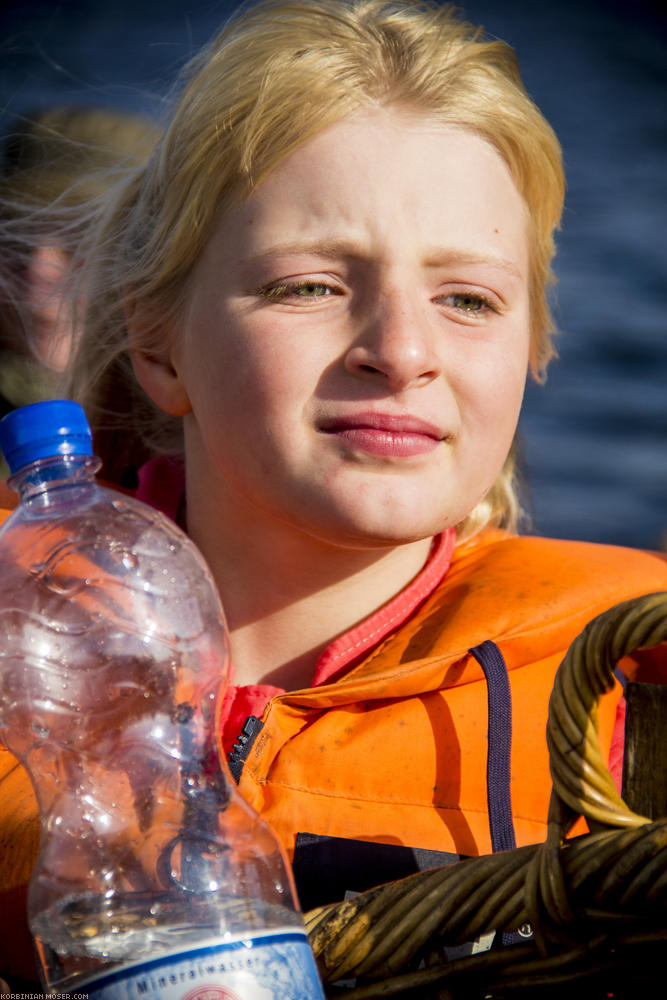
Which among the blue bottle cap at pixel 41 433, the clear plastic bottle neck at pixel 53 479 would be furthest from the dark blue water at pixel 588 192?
the blue bottle cap at pixel 41 433

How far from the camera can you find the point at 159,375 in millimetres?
2008

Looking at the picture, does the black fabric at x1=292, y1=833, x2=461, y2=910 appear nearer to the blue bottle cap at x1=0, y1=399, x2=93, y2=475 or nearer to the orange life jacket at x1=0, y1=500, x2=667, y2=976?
the orange life jacket at x1=0, y1=500, x2=667, y2=976

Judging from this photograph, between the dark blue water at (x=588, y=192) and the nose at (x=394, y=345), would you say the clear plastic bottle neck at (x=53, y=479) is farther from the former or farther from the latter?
the dark blue water at (x=588, y=192)

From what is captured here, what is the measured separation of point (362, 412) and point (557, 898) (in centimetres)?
71

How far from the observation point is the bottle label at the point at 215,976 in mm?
1008

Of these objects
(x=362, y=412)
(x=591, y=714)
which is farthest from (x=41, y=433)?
(x=591, y=714)

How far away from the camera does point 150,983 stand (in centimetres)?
101

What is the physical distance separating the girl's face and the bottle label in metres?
0.69

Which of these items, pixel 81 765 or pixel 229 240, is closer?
pixel 81 765

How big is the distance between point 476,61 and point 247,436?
0.75 metres

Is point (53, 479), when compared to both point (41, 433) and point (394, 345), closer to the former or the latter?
point (41, 433)

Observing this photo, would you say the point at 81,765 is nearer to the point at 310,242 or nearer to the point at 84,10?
the point at 310,242

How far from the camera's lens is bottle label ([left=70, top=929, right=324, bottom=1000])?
101 cm

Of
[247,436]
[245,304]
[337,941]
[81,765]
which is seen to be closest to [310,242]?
[245,304]
